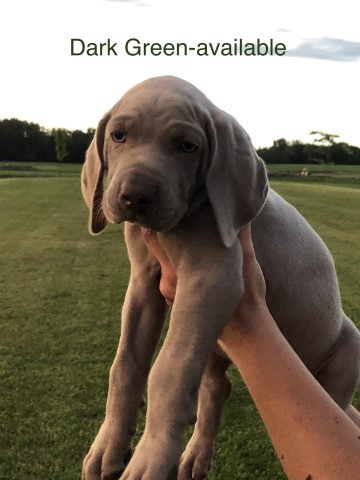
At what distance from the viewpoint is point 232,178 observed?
2.11 metres

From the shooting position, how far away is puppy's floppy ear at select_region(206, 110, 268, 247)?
2.06 meters

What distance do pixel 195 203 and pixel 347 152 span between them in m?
24.2

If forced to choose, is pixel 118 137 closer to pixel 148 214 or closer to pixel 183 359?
pixel 148 214

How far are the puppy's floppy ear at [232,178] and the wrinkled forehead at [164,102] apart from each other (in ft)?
0.25

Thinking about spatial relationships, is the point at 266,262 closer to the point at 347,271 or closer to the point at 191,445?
the point at 191,445

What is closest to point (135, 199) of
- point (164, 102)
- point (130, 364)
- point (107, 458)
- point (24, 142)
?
point (164, 102)

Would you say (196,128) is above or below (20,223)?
above

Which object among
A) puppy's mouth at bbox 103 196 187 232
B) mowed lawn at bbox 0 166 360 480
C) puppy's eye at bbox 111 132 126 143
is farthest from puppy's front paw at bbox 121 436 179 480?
mowed lawn at bbox 0 166 360 480

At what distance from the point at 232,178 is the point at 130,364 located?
769 millimetres

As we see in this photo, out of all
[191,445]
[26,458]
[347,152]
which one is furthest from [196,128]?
[347,152]

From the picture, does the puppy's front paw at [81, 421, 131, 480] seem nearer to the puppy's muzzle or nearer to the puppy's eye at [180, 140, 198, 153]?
the puppy's muzzle

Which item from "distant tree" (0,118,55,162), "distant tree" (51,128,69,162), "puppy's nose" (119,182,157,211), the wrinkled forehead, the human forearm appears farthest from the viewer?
"distant tree" (0,118,55,162)

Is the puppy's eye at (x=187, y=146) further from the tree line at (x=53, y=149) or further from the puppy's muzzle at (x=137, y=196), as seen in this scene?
the tree line at (x=53, y=149)

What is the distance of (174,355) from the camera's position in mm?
1956
